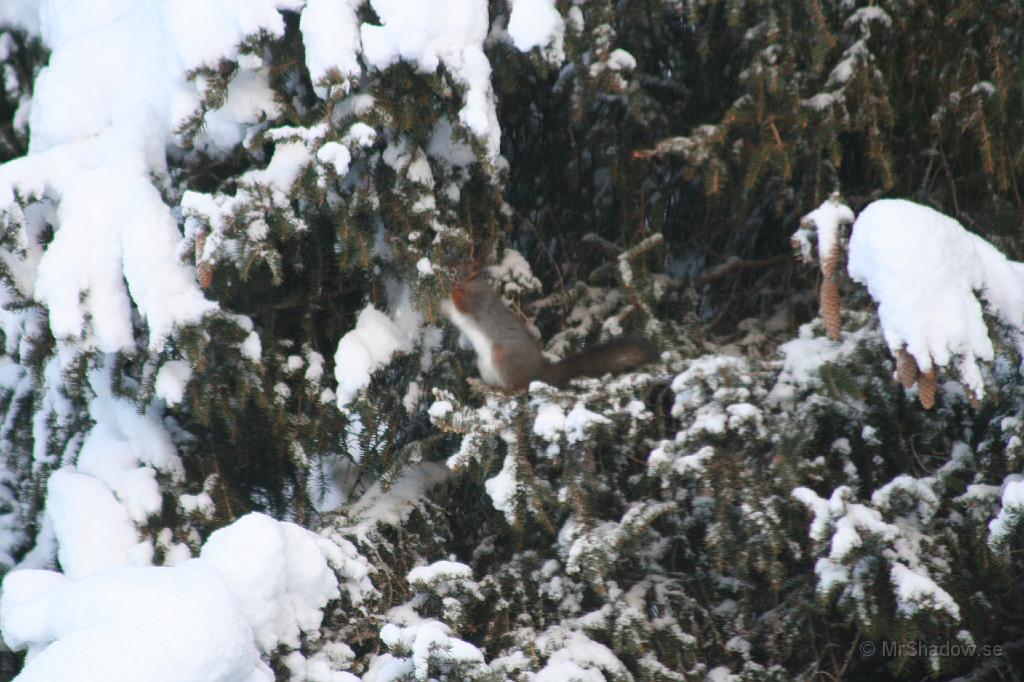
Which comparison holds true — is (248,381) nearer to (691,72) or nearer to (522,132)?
(522,132)

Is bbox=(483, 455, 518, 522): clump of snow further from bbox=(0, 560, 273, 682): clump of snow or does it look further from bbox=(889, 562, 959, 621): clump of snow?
bbox=(889, 562, 959, 621): clump of snow

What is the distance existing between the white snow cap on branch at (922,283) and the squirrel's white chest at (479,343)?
1.49m

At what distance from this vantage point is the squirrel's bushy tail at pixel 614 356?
2.87 meters

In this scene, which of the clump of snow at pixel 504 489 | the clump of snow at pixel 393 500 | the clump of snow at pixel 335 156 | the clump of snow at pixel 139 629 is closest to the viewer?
the clump of snow at pixel 139 629

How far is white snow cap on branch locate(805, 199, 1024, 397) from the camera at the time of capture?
1950 millimetres

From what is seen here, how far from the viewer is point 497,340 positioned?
10.8 ft

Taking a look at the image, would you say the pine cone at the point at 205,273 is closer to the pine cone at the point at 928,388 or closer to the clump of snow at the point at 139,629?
the clump of snow at the point at 139,629

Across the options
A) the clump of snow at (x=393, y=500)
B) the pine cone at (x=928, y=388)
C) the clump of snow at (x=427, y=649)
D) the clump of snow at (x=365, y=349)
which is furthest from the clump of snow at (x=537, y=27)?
the clump of snow at (x=427, y=649)

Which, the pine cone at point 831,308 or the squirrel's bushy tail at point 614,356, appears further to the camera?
the squirrel's bushy tail at point 614,356

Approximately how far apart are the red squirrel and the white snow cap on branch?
1.33m

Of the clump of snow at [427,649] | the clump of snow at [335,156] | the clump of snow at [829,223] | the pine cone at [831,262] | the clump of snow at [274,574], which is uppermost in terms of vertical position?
the clump of snow at [335,156]

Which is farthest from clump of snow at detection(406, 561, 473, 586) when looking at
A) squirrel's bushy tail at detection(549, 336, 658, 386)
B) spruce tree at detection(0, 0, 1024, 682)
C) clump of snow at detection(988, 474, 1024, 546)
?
clump of snow at detection(988, 474, 1024, 546)

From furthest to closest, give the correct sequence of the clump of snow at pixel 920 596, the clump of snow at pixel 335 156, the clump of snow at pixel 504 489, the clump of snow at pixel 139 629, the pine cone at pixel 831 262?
the clump of snow at pixel 504 489
the clump of snow at pixel 335 156
the clump of snow at pixel 920 596
the pine cone at pixel 831 262
the clump of snow at pixel 139 629

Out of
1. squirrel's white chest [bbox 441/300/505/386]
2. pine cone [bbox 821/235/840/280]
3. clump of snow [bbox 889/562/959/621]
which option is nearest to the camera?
pine cone [bbox 821/235/840/280]
